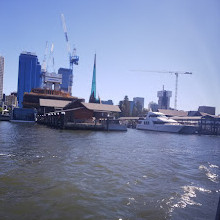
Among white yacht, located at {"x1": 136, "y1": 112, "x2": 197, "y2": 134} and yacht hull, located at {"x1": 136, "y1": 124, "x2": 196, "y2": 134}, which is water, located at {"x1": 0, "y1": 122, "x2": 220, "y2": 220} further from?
white yacht, located at {"x1": 136, "y1": 112, "x2": 197, "y2": 134}

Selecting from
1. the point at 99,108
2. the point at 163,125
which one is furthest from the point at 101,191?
the point at 163,125

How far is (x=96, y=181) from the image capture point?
10070 mm

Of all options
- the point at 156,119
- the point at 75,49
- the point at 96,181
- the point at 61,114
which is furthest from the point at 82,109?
the point at 75,49

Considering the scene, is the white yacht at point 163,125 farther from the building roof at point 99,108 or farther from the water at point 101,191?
the water at point 101,191

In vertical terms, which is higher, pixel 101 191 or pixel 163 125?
pixel 163 125

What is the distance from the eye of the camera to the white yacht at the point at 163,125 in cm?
5741

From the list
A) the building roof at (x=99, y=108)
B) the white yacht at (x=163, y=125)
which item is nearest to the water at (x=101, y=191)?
the building roof at (x=99, y=108)

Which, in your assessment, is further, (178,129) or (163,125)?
(163,125)

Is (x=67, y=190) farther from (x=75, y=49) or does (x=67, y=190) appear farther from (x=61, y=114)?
(x=75, y=49)

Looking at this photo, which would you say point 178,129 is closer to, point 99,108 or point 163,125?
point 163,125

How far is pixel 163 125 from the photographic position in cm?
6038

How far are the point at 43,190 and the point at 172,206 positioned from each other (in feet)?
16.3

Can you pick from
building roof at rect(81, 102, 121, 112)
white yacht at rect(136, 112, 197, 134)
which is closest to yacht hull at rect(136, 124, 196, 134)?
white yacht at rect(136, 112, 197, 134)

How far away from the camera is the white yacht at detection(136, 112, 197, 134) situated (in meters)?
57.4
